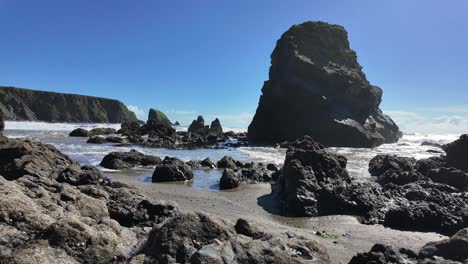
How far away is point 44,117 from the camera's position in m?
180

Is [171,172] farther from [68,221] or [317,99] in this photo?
[317,99]

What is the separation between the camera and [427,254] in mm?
8062

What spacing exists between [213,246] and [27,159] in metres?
13.3

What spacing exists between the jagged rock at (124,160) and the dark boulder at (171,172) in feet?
18.7

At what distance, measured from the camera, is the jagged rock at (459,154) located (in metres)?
30.4

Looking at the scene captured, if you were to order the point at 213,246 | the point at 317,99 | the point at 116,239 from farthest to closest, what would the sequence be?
the point at 317,99
the point at 116,239
the point at 213,246

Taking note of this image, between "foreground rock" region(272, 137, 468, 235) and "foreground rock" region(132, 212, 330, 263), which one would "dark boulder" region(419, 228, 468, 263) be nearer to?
"foreground rock" region(132, 212, 330, 263)

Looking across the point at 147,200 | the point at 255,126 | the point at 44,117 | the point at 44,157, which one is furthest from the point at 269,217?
the point at 44,117

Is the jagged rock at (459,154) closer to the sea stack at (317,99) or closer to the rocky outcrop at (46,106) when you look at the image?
the sea stack at (317,99)

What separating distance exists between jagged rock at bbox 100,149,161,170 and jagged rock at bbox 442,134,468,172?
24285 mm

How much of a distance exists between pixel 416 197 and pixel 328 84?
69240 mm

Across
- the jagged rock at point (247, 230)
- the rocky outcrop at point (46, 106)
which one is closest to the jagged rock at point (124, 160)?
the jagged rock at point (247, 230)

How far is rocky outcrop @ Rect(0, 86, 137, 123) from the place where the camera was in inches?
6698

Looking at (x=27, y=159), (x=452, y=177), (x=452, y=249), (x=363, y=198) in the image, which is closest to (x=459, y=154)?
(x=452, y=177)
